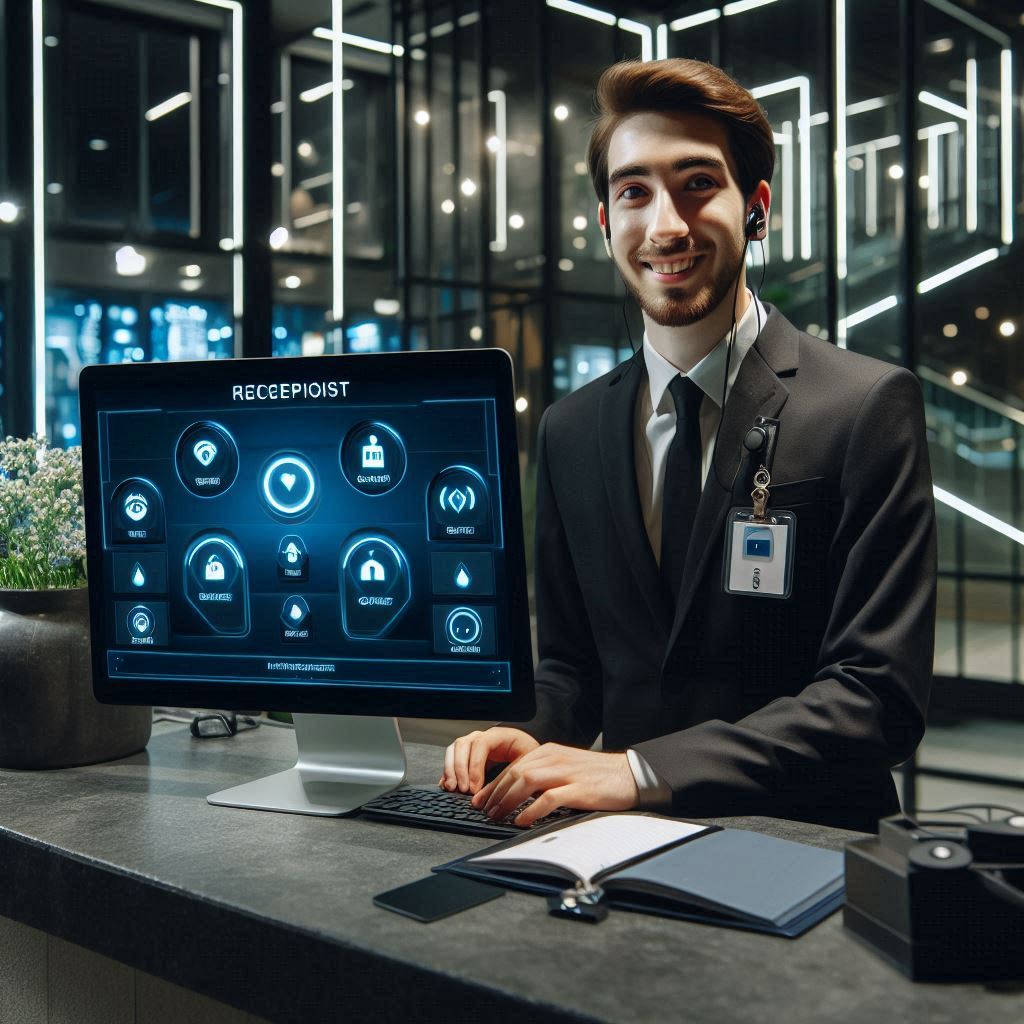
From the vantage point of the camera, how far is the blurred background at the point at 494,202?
4.11 m

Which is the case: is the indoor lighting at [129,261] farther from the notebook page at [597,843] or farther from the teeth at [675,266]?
the notebook page at [597,843]

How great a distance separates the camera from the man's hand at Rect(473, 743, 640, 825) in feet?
3.96

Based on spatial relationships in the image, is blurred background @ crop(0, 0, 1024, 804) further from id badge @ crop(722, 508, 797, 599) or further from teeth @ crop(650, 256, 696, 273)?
id badge @ crop(722, 508, 797, 599)

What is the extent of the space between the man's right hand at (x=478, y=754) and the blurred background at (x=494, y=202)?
6.66 ft

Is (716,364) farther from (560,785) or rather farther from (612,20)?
(612,20)

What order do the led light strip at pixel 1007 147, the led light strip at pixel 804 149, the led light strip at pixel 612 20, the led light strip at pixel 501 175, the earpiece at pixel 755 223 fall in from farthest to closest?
1. the led light strip at pixel 501 175
2. the led light strip at pixel 612 20
3. the led light strip at pixel 804 149
4. the led light strip at pixel 1007 147
5. the earpiece at pixel 755 223

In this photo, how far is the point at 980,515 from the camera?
4.22 metres

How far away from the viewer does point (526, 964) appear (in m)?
0.87

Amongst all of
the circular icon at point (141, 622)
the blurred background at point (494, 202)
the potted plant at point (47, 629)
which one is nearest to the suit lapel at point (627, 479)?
the circular icon at point (141, 622)

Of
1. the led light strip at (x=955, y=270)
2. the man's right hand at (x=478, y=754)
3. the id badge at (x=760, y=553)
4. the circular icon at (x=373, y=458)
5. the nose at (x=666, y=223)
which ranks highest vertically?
the led light strip at (x=955, y=270)

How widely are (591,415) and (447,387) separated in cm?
49

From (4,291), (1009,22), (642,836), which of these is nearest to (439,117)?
(4,291)

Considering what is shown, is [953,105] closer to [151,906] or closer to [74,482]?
[74,482]

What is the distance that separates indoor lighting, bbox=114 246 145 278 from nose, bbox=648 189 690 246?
4011 millimetres
